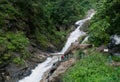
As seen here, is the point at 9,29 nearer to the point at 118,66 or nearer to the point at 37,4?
the point at 37,4

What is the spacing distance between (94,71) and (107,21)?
15.0 ft

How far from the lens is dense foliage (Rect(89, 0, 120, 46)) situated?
1995 centimetres

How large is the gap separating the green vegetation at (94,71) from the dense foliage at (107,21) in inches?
84.4

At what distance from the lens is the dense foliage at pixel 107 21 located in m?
20.0

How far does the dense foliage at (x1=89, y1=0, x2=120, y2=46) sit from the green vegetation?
2143mm

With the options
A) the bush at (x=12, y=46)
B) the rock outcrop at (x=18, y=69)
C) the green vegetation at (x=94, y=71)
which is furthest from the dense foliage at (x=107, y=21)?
the bush at (x=12, y=46)

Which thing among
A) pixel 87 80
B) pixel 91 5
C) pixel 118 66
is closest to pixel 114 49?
pixel 118 66

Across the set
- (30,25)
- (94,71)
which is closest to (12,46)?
(30,25)

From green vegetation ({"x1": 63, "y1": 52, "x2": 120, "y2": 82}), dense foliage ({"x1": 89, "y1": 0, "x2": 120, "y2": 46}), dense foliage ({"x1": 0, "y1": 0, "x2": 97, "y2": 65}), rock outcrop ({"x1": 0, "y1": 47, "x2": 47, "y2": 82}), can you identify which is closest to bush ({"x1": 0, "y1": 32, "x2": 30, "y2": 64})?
dense foliage ({"x1": 0, "y1": 0, "x2": 97, "y2": 65})

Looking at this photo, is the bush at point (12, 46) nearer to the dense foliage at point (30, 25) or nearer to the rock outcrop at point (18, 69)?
the dense foliage at point (30, 25)

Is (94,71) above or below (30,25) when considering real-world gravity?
above

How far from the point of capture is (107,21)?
66.7 ft

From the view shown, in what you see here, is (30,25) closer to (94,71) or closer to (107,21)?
(107,21)

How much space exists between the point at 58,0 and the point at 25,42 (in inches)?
822
